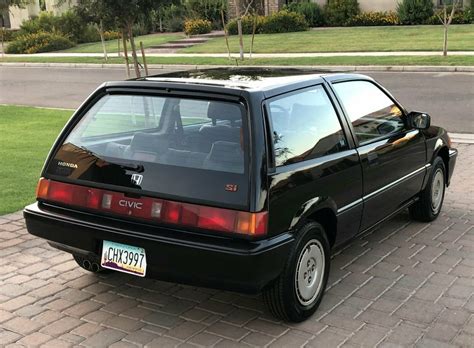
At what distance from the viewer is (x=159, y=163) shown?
353 cm

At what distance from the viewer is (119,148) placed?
12.3 feet

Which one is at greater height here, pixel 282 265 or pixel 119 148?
pixel 119 148

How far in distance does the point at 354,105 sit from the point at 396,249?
1302 mm

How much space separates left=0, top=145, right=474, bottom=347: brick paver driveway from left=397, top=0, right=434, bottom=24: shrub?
27277mm

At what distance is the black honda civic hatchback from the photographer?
3299 mm

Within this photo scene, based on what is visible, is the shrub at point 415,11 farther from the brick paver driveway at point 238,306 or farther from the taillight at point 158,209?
the taillight at point 158,209

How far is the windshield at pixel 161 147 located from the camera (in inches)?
133

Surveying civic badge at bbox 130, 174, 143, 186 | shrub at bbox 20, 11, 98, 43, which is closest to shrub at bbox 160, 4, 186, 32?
shrub at bbox 20, 11, 98, 43

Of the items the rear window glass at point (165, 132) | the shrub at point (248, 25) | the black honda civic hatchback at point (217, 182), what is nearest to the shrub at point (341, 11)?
the shrub at point (248, 25)

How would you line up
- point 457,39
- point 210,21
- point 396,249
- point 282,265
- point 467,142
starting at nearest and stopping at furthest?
1. point 282,265
2. point 396,249
3. point 467,142
4. point 457,39
5. point 210,21

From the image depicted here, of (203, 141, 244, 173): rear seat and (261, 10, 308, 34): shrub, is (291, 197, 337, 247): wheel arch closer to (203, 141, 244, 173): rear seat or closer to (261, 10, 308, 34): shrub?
(203, 141, 244, 173): rear seat

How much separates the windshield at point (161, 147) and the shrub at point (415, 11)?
28.7m

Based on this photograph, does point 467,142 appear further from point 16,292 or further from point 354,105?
point 16,292

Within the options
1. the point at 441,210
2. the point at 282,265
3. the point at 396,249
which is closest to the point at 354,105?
the point at 396,249
